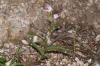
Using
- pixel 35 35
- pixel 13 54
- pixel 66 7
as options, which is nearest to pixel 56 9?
pixel 66 7

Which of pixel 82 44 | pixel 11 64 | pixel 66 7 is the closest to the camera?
pixel 11 64

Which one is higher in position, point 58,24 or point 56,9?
point 56,9

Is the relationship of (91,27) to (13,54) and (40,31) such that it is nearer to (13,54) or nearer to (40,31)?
(40,31)

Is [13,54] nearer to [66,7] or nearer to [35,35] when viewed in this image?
[35,35]

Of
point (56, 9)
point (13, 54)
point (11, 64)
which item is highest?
point (56, 9)

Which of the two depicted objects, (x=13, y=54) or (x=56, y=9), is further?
(x=56, y=9)

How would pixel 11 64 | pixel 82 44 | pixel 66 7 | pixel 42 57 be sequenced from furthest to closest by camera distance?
pixel 66 7 → pixel 82 44 → pixel 42 57 → pixel 11 64

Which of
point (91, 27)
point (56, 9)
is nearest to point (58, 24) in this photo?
point (56, 9)
